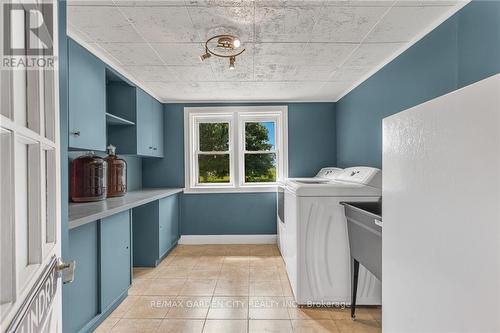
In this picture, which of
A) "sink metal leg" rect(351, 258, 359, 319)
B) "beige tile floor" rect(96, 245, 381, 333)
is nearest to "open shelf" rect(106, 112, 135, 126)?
"beige tile floor" rect(96, 245, 381, 333)

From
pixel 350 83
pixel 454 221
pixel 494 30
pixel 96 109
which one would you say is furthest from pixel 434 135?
pixel 350 83

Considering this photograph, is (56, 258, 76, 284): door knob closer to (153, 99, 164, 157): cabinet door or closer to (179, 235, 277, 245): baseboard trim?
(153, 99, 164, 157): cabinet door

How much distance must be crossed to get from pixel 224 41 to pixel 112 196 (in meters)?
1.91

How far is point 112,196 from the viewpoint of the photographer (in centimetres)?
276

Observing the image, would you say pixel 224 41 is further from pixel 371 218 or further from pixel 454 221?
pixel 454 221

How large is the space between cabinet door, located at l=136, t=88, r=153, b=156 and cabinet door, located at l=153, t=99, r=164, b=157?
116 millimetres

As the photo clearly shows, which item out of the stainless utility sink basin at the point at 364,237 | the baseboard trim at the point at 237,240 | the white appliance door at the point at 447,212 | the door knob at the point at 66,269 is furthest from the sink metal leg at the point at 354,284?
the baseboard trim at the point at 237,240

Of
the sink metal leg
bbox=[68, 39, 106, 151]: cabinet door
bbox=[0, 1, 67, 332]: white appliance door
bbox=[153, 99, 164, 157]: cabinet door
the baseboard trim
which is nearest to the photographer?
bbox=[0, 1, 67, 332]: white appliance door

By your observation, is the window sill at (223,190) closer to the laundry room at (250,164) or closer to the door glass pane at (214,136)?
the laundry room at (250,164)

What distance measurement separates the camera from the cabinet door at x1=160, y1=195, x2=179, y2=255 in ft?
11.0

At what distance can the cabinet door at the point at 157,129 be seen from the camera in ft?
12.0

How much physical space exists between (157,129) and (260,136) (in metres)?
1.54

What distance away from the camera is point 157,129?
3.78m

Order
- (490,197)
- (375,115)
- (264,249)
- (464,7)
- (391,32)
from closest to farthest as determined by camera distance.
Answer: (490,197) → (464,7) → (391,32) → (375,115) → (264,249)
